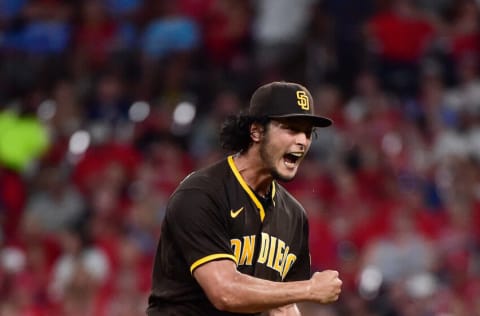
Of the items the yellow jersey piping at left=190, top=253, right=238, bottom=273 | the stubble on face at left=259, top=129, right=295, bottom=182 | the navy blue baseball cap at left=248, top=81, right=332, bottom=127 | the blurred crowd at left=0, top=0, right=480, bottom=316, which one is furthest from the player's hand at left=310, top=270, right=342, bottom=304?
the blurred crowd at left=0, top=0, right=480, bottom=316

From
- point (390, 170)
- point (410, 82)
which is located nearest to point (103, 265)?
point (390, 170)

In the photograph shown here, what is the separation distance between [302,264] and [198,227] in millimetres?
757

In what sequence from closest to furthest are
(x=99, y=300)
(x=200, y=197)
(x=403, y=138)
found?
(x=200, y=197)
(x=99, y=300)
(x=403, y=138)

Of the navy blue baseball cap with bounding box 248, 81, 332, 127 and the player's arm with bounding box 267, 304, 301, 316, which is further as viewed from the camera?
the player's arm with bounding box 267, 304, 301, 316

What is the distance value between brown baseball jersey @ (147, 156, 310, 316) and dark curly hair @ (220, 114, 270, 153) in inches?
2.8

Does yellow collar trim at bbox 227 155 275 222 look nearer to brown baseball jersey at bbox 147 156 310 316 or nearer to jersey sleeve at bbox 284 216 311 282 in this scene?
brown baseball jersey at bbox 147 156 310 316

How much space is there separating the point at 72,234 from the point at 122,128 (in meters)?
1.64

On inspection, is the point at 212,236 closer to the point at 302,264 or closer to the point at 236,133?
the point at 236,133

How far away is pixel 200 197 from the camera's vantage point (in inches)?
206

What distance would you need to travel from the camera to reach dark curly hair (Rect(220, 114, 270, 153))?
5.44 meters

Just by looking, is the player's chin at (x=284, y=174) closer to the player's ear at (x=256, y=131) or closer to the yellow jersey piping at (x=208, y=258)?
the player's ear at (x=256, y=131)

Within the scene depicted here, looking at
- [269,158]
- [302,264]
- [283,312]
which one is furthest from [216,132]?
[269,158]

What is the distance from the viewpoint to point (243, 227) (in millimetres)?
5355

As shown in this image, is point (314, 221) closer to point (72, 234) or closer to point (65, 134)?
point (72, 234)
